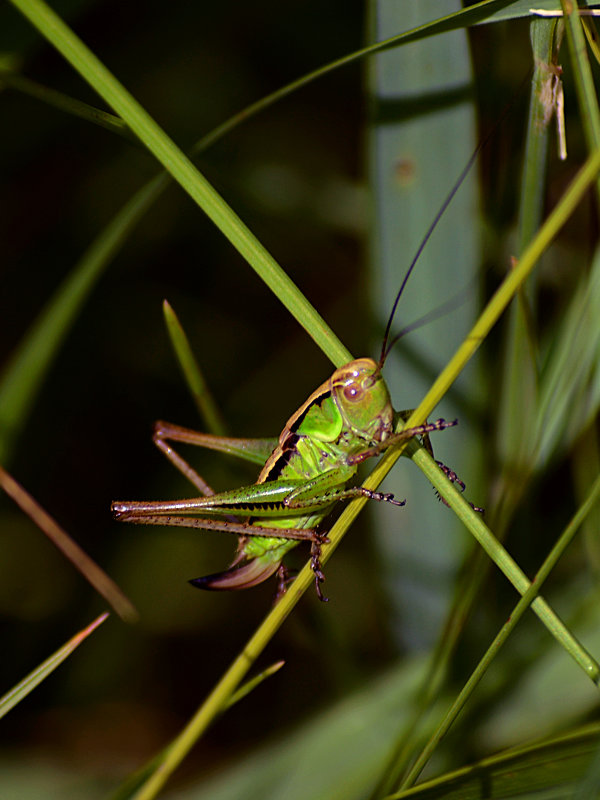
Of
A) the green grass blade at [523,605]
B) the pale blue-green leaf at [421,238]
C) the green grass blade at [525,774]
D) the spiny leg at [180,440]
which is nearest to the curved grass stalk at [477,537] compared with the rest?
the green grass blade at [523,605]

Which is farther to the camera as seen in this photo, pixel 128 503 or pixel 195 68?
pixel 195 68

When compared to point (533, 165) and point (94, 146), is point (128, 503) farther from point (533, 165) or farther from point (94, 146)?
point (94, 146)

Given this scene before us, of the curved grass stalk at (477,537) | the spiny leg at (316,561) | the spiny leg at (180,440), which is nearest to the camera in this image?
the curved grass stalk at (477,537)

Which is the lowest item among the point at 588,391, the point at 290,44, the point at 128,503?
the point at 588,391

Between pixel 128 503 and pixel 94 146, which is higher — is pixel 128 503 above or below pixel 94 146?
below

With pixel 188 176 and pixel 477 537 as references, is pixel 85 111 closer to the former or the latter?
pixel 188 176

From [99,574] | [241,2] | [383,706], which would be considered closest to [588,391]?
[383,706]

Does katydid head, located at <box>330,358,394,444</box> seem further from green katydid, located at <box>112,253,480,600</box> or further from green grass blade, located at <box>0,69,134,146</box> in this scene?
green grass blade, located at <box>0,69,134,146</box>

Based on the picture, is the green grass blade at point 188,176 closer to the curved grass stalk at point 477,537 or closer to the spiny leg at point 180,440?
the curved grass stalk at point 477,537
